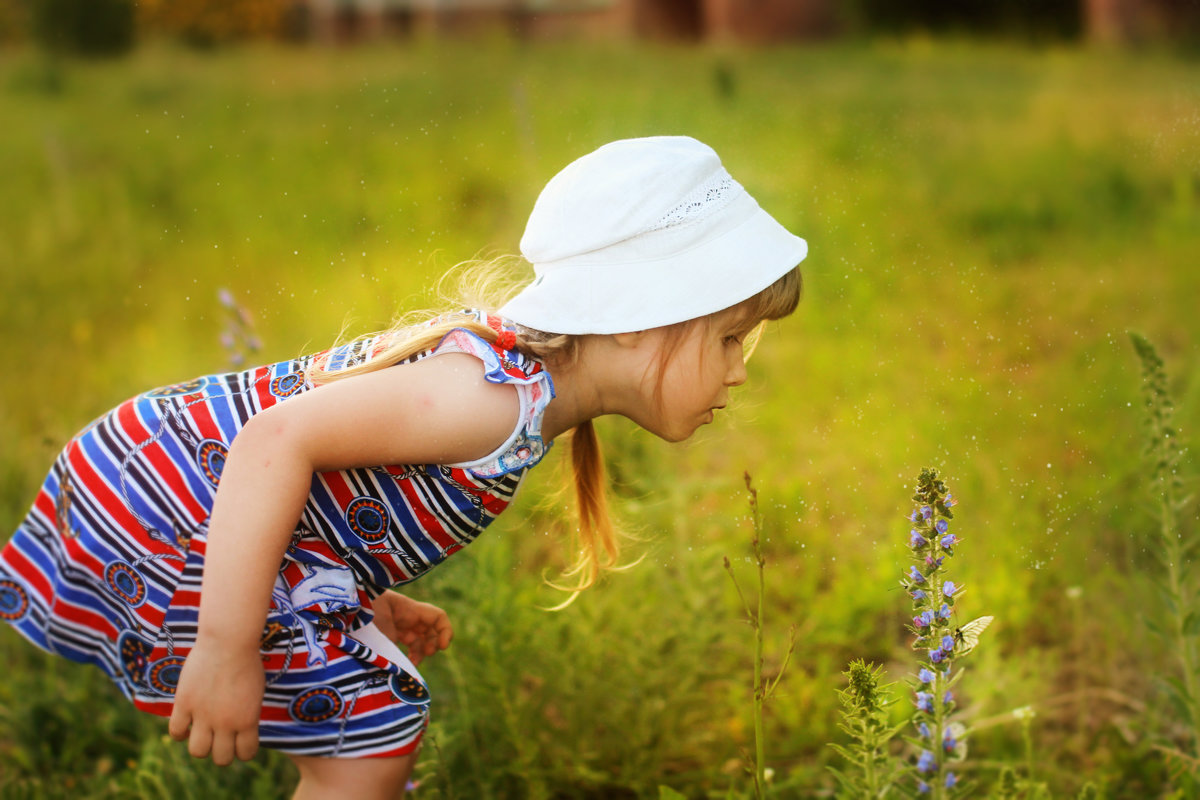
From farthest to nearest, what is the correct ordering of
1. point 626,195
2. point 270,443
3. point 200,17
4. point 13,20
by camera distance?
1. point 200,17
2. point 13,20
3. point 626,195
4. point 270,443

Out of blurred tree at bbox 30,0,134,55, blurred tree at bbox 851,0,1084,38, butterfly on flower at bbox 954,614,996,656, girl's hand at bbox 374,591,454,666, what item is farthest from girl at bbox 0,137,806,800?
blurred tree at bbox 30,0,134,55

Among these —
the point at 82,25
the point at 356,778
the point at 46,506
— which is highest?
the point at 82,25

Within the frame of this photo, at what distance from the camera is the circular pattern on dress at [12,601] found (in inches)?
62.5

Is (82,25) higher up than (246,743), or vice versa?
(82,25)

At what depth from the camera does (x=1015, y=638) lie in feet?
7.18

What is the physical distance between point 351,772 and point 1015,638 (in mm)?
1411

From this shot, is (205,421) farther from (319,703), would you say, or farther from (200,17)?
(200,17)

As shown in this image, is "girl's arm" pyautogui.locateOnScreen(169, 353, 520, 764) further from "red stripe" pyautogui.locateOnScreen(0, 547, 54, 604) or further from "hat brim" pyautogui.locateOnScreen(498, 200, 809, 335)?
"red stripe" pyautogui.locateOnScreen(0, 547, 54, 604)

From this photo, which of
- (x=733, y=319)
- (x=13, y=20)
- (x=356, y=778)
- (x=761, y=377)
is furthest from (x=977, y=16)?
(x=356, y=778)

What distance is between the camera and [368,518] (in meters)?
1.48

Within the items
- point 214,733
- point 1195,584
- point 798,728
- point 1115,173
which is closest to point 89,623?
point 214,733

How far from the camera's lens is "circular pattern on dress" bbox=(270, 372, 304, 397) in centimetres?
150

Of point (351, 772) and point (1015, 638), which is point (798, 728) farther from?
point (351, 772)

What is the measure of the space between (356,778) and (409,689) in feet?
0.44
